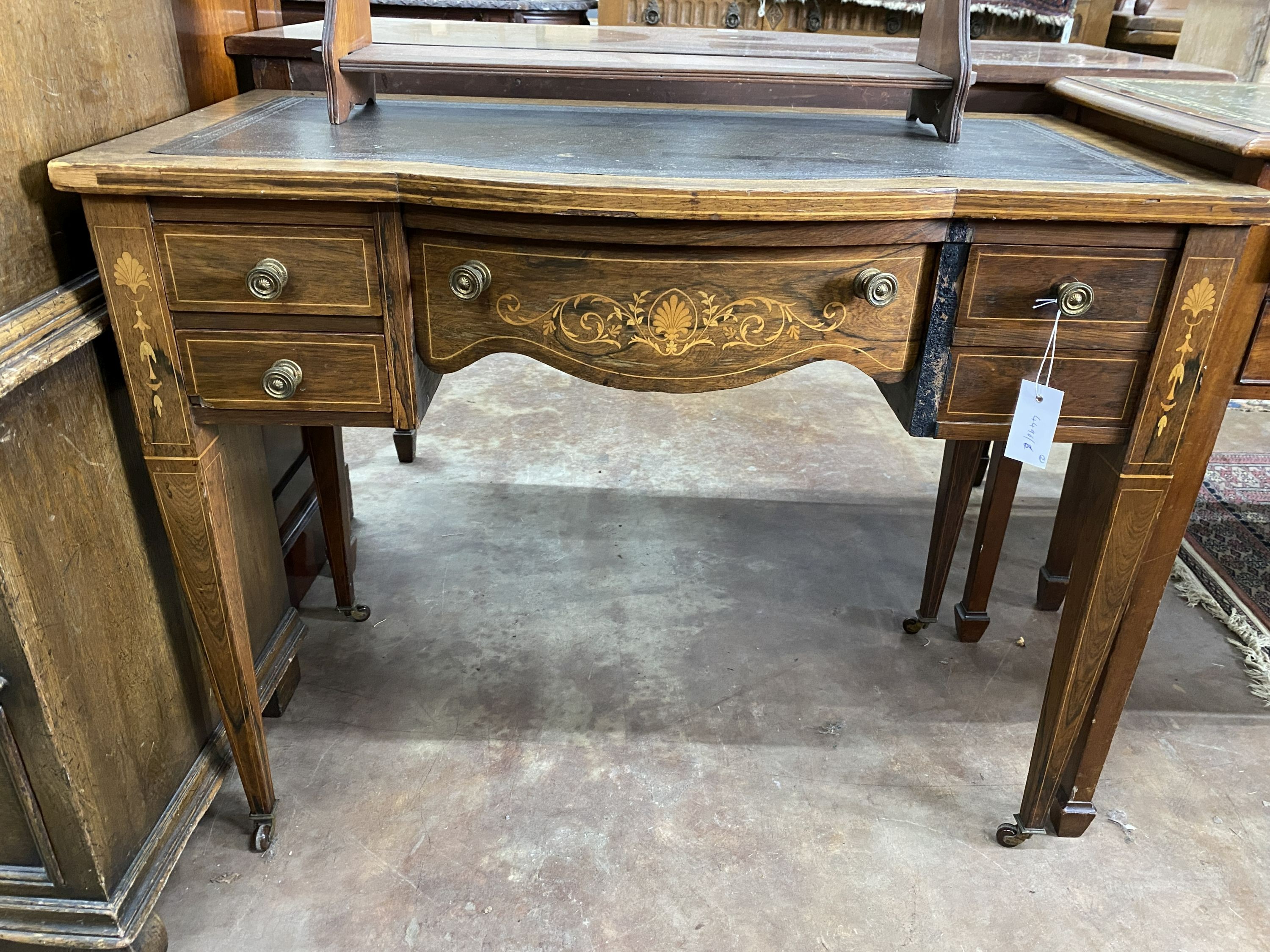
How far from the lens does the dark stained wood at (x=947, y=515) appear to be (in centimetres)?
170

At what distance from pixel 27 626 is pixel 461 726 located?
0.79 m

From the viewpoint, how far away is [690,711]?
1676mm

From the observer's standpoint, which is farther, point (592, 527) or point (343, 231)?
point (592, 527)

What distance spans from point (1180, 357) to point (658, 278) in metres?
0.63

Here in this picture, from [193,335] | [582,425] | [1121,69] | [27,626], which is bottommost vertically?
[582,425]

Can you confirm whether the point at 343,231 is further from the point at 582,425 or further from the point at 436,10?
the point at 436,10

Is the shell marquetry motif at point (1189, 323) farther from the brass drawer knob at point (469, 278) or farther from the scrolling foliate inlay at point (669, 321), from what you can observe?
the brass drawer knob at point (469, 278)

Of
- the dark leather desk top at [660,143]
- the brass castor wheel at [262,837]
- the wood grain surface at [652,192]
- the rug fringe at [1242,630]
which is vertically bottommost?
the rug fringe at [1242,630]

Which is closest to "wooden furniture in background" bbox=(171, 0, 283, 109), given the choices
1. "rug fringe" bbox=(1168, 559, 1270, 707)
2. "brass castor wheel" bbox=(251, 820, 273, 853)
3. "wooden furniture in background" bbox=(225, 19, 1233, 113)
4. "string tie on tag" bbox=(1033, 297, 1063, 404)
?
"wooden furniture in background" bbox=(225, 19, 1233, 113)

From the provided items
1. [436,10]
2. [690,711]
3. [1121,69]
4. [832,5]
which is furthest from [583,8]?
[690,711]

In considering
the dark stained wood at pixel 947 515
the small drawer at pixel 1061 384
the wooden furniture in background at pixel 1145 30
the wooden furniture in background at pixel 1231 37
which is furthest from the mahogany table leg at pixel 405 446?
the wooden furniture in background at pixel 1145 30

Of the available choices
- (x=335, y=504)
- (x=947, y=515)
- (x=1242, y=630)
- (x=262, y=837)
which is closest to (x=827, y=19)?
(x=947, y=515)

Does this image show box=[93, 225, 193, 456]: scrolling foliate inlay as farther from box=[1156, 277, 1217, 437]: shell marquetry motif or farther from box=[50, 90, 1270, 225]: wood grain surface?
box=[1156, 277, 1217, 437]: shell marquetry motif

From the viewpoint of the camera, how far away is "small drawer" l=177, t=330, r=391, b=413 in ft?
3.54
